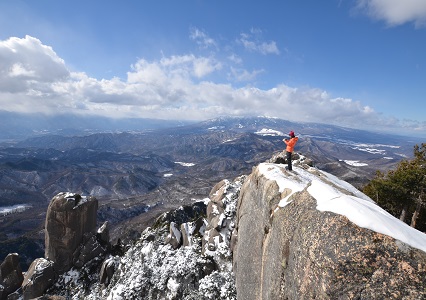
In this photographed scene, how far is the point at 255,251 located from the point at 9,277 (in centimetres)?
5560

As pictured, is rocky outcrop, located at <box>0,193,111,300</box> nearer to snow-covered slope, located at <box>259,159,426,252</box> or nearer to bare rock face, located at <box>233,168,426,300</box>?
bare rock face, located at <box>233,168,426,300</box>

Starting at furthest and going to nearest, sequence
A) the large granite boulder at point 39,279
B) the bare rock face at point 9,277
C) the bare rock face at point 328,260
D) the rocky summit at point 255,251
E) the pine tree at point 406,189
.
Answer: the bare rock face at point 9,277
the large granite boulder at point 39,279
the pine tree at point 406,189
the rocky summit at point 255,251
the bare rock face at point 328,260

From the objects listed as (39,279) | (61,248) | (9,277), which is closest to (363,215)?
(61,248)

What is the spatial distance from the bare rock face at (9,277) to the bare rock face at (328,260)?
2147 inches

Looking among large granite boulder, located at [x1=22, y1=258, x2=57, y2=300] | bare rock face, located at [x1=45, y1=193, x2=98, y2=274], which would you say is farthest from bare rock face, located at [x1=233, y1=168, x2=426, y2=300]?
large granite boulder, located at [x1=22, y1=258, x2=57, y2=300]

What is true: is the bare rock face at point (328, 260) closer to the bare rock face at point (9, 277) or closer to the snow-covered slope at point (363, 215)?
the snow-covered slope at point (363, 215)

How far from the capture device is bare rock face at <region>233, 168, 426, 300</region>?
11.4 metres

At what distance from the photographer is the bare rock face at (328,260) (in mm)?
11375

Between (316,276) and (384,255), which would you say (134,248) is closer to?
(316,276)

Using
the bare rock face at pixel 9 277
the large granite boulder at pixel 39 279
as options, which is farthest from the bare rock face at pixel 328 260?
the bare rock face at pixel 9 277

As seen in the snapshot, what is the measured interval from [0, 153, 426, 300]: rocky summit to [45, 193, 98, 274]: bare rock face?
194 millimetres

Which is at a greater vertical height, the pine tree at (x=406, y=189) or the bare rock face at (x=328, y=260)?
the bare rock face at (x=328, y=260)

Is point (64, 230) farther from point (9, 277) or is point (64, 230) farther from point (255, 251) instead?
point (255, 251)

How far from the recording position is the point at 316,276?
13.0 metres
